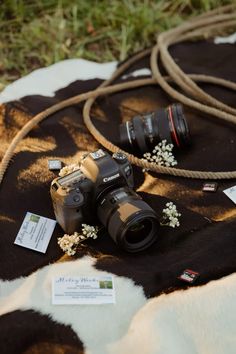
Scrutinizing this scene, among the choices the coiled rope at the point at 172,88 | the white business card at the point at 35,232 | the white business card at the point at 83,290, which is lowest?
the white business card at the point at 83,290

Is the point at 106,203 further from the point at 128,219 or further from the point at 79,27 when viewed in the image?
the point at 79,27

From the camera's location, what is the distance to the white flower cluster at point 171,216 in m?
1.35

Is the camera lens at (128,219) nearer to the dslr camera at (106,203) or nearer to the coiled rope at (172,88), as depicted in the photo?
the dslr camera at (106,203)

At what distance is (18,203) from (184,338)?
1.74 ft

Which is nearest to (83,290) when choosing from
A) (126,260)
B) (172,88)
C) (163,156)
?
(126,260)

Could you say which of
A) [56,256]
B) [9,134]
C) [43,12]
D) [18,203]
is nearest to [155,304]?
[56,256]

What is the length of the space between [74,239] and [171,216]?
0.76 ft

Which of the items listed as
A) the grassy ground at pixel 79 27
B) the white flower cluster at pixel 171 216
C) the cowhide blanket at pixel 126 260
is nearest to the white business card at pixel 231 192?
the cowhide blanket at pixel 126 260

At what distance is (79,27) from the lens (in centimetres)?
212

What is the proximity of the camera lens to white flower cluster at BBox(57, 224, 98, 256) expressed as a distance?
38mm

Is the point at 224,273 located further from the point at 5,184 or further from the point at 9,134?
the point at 9,134

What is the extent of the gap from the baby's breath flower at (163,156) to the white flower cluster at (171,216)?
6.3 inches

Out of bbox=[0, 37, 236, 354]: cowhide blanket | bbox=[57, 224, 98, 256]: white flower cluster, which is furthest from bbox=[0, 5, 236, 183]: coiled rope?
bbox=[57, 224, 98, 256]: white flower cluster

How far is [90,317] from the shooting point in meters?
1.19
